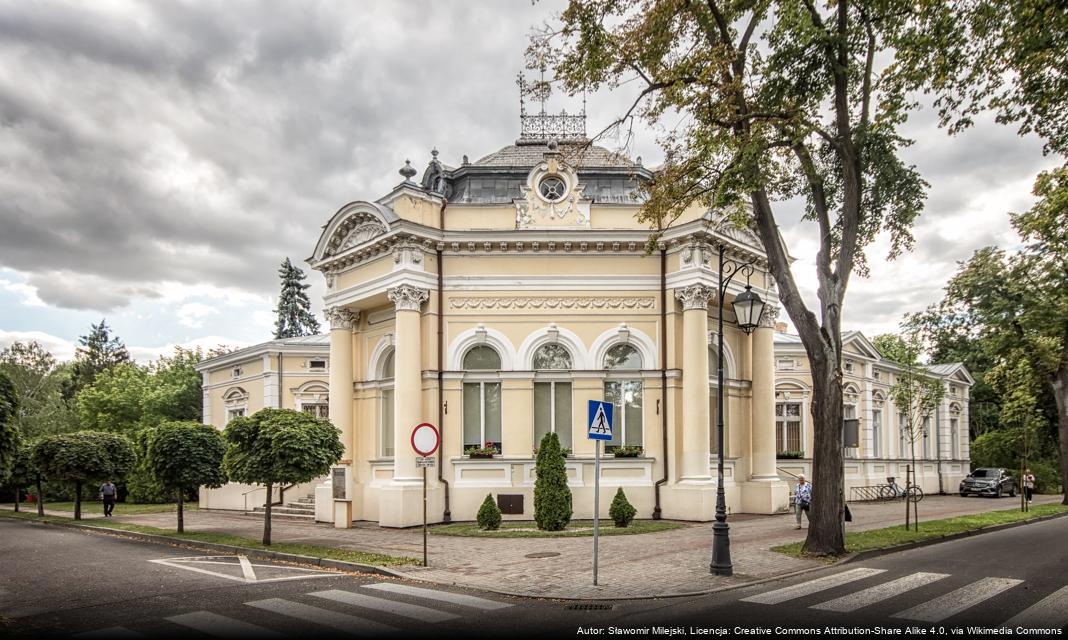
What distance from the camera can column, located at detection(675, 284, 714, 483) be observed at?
20.2 metres

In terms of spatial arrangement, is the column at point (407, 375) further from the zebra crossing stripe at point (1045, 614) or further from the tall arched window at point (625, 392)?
the zebra crossing stripe at point (1045, 614)

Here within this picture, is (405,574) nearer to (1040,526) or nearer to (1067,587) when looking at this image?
(1067,587)

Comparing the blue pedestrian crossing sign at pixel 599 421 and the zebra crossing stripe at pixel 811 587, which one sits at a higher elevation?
the blue pedestrian crossing sign at pixel 599 421

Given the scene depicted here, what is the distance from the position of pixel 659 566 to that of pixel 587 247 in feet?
33.8

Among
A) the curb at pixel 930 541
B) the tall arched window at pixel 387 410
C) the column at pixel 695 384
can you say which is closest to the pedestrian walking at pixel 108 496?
the tall arched window at pixel 387 410

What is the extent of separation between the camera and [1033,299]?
2702 centimetres

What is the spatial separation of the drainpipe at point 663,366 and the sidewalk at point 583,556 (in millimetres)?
1681

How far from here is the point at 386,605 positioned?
988 centimetres

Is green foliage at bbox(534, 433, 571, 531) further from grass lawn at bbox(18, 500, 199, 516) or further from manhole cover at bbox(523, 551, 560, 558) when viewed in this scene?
grass lawn at bbox(18, 500, 199, 516)

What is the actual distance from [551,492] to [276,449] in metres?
6.01

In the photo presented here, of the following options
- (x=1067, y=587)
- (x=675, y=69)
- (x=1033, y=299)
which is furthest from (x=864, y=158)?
(x=1033, y=299)

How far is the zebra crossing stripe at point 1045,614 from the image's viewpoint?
337 inches

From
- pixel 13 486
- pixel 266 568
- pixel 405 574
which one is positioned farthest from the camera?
pixel 13 486

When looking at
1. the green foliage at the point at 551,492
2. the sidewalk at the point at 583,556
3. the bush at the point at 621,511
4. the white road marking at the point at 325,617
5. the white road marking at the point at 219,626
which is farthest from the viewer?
the bush at the point at 621,511
